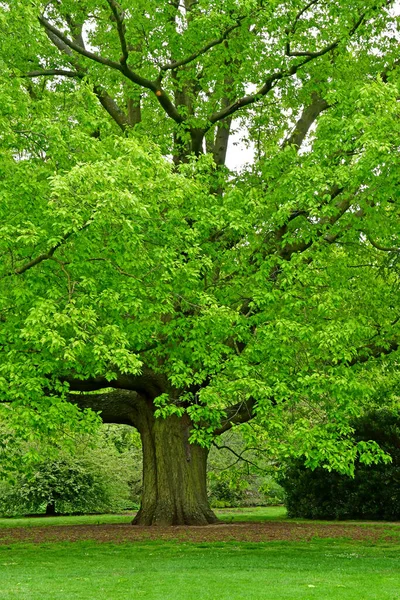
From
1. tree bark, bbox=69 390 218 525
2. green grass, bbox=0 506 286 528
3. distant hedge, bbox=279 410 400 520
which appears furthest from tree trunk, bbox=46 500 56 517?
tree bark, bbox=69 390 218 525

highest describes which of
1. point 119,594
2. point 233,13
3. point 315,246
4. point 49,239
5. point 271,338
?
point 233,13

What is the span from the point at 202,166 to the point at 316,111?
662 cm

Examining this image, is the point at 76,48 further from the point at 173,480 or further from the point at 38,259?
the point at 173,480

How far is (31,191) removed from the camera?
14.8 meters

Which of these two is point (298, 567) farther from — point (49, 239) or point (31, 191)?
point (31, 191)

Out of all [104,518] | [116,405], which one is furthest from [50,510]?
[116,405]

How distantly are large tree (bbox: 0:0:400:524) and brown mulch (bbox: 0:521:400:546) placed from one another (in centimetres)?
140

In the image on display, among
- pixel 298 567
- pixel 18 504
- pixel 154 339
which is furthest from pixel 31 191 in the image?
pixel 18 504

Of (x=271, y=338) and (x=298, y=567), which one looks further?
(x=271, y=338)

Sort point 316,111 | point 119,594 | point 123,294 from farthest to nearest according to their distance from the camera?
point 316,111, point 123,294, point 119,594

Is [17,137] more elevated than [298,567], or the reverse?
[17,137]

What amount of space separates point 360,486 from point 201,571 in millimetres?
15311

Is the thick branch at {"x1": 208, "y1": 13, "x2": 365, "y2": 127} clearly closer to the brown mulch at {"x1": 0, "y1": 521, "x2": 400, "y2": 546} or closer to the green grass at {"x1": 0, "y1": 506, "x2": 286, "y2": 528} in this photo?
the brown mulch at {"x1": 0, "y1": 521, "x2": 400, "y2": 546}

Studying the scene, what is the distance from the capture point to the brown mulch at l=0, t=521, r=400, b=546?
62.2 ft
